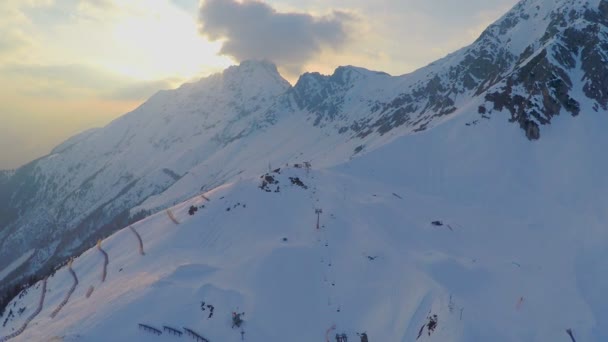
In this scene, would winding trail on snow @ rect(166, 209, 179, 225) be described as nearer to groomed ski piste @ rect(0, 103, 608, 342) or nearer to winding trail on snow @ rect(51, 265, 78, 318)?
groomed ski piste @ rect(0, 103, 608, 342)

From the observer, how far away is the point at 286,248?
60000 mm

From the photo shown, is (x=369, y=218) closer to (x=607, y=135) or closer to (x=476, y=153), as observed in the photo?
(x=476, y=153)

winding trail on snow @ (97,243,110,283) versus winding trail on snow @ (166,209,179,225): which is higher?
winding trail on snow @ (166,209,179,225)

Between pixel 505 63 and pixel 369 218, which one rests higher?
pixel 505 63

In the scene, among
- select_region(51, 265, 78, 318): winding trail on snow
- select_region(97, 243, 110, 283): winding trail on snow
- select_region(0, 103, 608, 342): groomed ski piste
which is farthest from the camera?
select_region(97, 243, 110, 283): winding trail on snow

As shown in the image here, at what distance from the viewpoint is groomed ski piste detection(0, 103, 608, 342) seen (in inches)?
1860

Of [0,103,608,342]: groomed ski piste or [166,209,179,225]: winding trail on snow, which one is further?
[166,209,179,225]: winding trail on snow

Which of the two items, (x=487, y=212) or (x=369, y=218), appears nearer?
(x=369, y=218)

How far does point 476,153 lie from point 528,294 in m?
48.6

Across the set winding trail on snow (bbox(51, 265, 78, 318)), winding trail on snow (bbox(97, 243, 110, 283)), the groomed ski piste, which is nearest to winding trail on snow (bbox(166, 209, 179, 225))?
the groomed ski piste

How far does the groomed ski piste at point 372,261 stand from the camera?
155 feet

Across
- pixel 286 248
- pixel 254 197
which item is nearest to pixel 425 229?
pixel 286 248

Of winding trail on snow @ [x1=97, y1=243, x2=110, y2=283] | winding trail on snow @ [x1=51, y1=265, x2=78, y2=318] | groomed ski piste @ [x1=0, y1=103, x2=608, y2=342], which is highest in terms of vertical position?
winding trail on snow @ [x1=97, y1=243, x2=110, y2=283]

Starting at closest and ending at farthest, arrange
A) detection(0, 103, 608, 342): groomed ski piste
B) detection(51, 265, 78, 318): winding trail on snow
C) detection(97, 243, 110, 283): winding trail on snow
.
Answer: detection(0, 103, 608, 342): groomed ski piste, detection(51, 265, 78, 318): winding trail on snow, detection(97, 243, 110, 283): winding trail on snow
